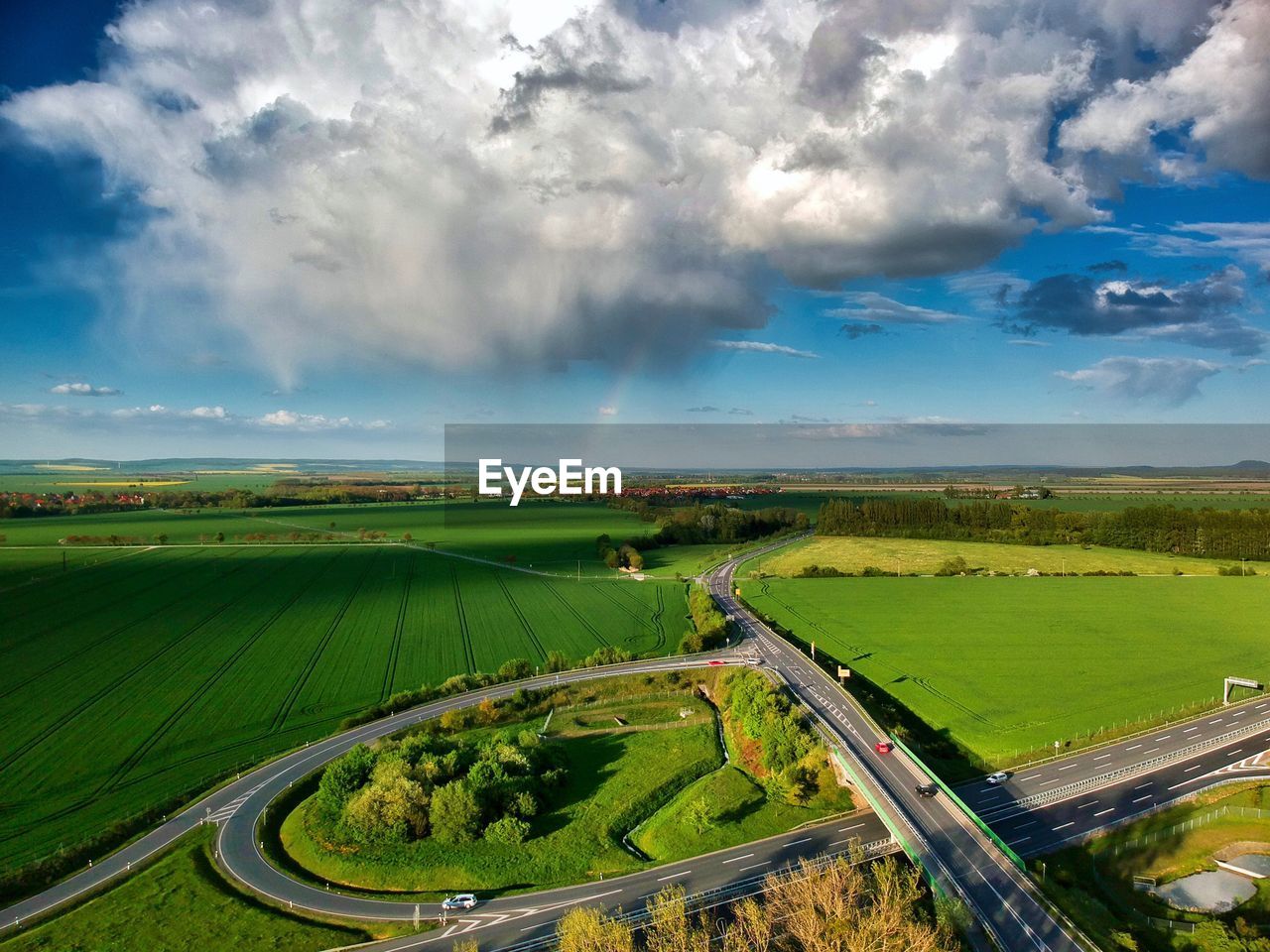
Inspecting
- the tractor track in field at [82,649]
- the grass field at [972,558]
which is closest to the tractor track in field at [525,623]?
the tractor track in field at [82,649]

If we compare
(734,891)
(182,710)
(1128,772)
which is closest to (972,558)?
(1128,772)

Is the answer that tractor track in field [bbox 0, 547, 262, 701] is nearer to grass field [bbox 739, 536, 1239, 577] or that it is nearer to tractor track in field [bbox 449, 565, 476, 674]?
tractor track in field [bbox 449, 565, 476, 674]

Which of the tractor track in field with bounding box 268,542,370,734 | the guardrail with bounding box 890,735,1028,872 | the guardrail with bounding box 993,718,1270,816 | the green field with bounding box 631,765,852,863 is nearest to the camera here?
the guardrail with bounding box 890,735,1028,872

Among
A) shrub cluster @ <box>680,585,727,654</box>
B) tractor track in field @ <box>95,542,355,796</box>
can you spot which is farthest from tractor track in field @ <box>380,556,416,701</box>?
shrub cluster @ <box>680,585,727,654</box>

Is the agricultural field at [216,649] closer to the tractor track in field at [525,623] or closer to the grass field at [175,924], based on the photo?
the tractor track in field at [525,623]

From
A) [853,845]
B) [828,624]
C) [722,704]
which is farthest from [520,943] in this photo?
[828,624]

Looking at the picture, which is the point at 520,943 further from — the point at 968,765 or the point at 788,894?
the point at 968,765
